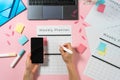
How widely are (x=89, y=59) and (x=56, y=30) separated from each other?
0.21 m

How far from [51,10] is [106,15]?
27cm

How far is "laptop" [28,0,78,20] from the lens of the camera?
1.24m

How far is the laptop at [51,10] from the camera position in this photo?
1235 millimetres

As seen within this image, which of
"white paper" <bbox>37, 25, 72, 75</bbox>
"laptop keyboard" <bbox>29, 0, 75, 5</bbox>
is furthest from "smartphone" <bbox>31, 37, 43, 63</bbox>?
"laptop keyboard" <bbox>29, 0, 75, 5</bbox>

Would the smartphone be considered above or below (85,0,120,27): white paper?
below

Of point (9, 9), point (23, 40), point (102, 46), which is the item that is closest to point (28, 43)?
point (23, 40)

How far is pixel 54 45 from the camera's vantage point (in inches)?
48.9

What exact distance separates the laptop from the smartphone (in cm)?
12

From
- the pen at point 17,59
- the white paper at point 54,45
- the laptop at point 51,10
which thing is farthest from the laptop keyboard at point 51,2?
the pen at point 17,59

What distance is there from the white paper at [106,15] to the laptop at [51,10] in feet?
0.29

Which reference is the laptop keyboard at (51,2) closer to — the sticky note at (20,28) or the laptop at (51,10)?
the laptop at (51,10)

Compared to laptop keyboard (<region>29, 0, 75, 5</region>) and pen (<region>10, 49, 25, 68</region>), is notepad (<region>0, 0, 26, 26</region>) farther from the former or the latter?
pen (<region>10, 49, 25, 68</region>)

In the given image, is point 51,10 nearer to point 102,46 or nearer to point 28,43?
point 28,43

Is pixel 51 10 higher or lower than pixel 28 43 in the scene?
higher
